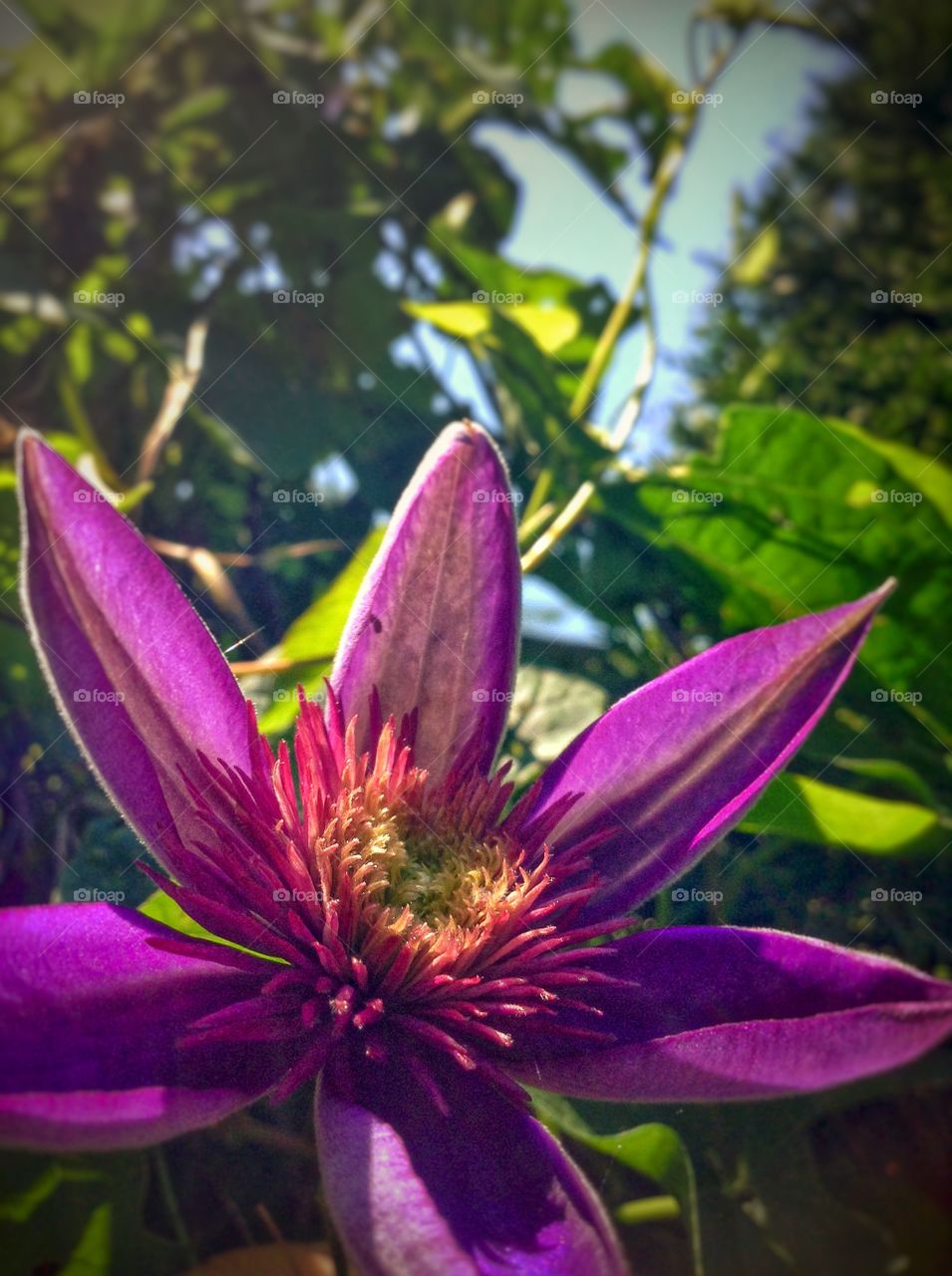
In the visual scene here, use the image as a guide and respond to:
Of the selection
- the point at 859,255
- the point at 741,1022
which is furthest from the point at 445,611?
the point at 859,255

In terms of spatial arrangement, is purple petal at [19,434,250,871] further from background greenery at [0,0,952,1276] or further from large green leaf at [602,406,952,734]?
large green leaf at [602,406,952,734]

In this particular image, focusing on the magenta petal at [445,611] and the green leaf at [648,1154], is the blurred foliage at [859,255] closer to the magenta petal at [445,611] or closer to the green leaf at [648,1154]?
the magenta petal at [445,611]

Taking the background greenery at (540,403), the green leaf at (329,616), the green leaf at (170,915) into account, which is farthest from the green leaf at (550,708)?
the green leaf at (170,915)

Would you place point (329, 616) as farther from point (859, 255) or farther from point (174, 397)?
point (859, 255)

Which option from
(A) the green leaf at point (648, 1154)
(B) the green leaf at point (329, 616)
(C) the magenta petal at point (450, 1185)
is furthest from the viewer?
(B) the green leaf at point (329, 616)

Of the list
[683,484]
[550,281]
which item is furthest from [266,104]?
[683,484]

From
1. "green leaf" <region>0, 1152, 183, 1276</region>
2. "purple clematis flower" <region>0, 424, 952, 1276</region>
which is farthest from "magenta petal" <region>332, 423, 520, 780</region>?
"green leaf" <region>0, 1152, 183, 1276</region>
